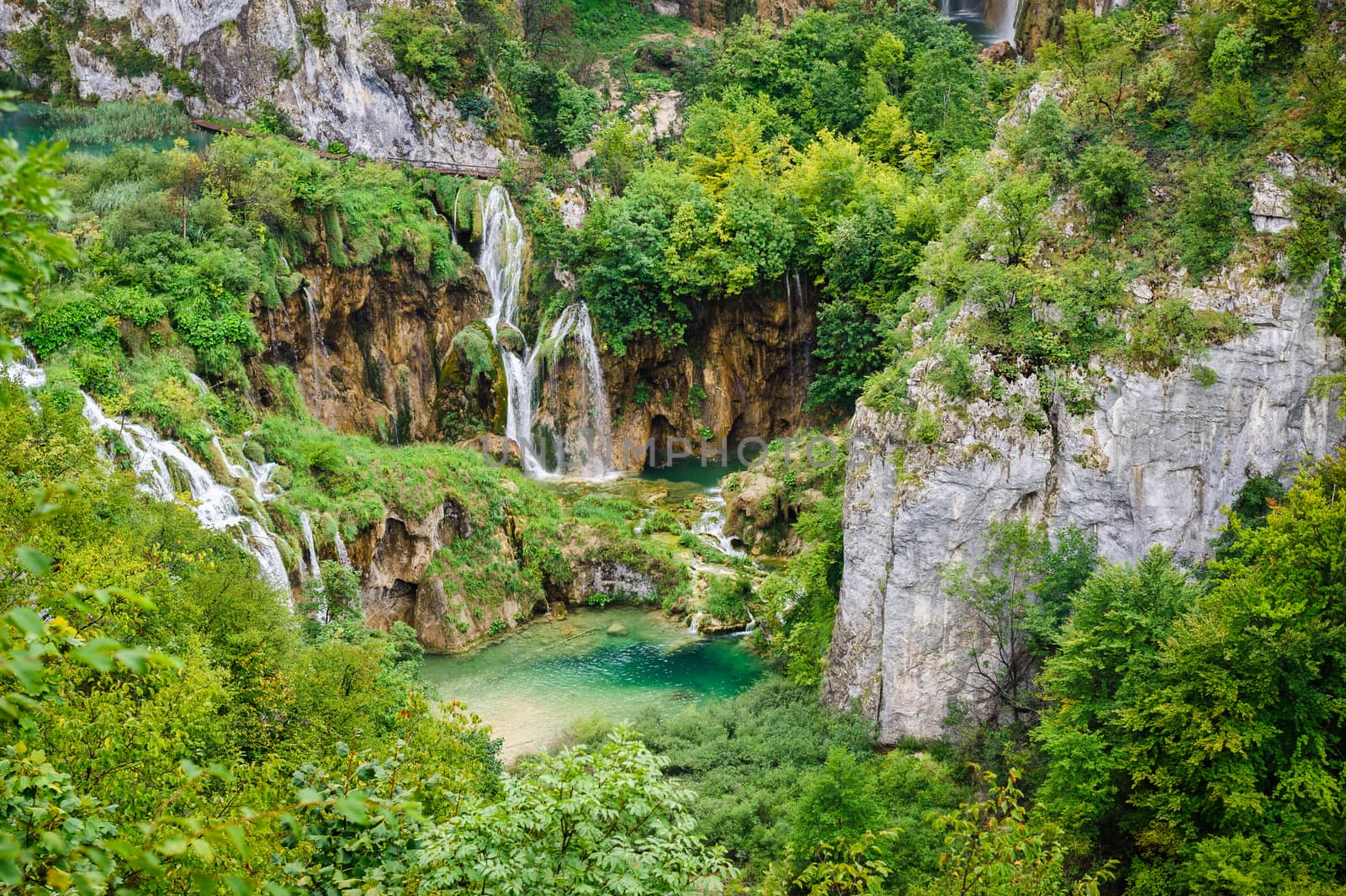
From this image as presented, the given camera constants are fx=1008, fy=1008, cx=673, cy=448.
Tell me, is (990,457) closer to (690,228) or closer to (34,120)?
(690,228)

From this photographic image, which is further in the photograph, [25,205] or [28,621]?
[25,205]

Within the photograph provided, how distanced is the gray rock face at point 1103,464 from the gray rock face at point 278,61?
84.0 ft

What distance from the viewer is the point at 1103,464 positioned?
18969 mm

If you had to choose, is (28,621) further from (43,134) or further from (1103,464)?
(43,134)

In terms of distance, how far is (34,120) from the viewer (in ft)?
109

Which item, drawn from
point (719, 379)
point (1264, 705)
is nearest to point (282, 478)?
point (719, 379)

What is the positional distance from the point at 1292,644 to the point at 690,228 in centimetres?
2320

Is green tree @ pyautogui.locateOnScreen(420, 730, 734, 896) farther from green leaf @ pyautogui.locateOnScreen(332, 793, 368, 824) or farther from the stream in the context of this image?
the stream

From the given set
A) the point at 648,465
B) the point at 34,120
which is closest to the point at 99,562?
the point at 648,465

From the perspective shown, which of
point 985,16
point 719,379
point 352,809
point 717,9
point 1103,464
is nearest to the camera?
point 352,809

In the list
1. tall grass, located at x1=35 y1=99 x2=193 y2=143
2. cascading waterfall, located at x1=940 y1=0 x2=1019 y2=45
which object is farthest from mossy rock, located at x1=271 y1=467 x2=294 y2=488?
cascading waterfall, located at x1=940 y1=0 x2=1019 y2=45

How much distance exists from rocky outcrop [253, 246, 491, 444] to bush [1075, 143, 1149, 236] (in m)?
19.1

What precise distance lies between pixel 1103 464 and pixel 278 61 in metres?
31.6

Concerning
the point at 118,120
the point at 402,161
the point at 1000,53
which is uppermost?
the point at 1000,53
